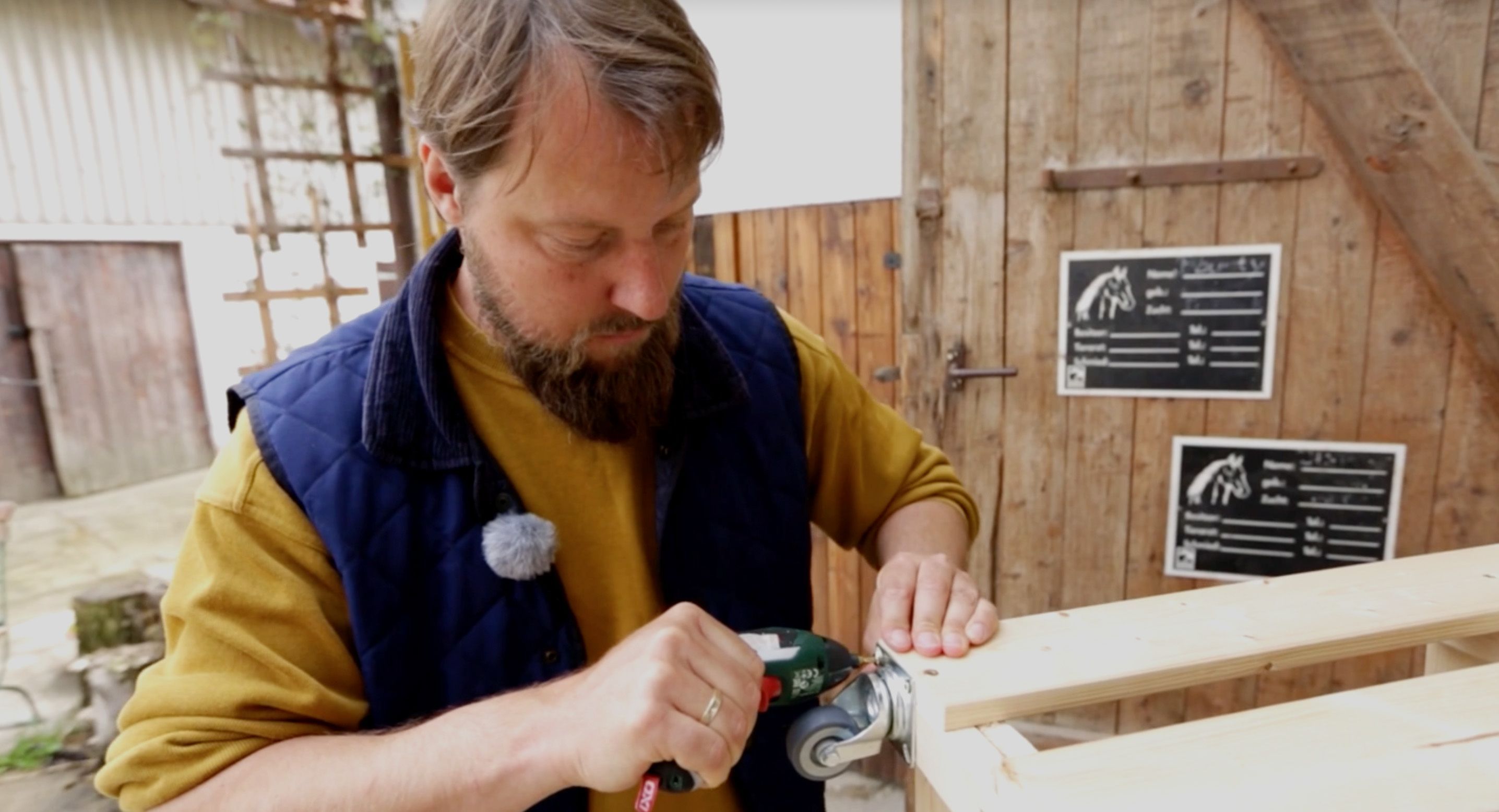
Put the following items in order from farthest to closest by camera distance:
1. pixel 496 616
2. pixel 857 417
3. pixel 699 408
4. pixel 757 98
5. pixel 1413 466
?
1. pixel 757 98
2. pixel 1413 466
3. pixel 857 417
4. pixel 699 408
5. pixel 496 616

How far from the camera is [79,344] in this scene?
615 cm

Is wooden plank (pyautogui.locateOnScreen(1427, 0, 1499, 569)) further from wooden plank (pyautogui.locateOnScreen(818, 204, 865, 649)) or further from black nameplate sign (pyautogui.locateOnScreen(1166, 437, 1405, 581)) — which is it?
wooden plank (pyautogui.locateOnScreen(818, 204, 865, 649))

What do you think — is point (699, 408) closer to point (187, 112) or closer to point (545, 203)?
point (545, 203)

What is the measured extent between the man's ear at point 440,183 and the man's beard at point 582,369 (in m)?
0.05

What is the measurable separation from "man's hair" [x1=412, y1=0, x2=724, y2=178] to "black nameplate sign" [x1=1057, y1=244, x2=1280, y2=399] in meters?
1.67

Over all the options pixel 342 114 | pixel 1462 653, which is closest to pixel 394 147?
pixel 342 114

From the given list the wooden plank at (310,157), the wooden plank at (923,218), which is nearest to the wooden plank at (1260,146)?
the wooden plank at (923,218)

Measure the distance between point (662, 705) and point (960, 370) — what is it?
6.10 feet

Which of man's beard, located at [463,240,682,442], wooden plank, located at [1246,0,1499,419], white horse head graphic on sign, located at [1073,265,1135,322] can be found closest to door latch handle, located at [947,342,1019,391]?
white horse head graphic on sign, located at [1073,265,1135,322]

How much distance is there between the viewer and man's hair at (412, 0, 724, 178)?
2.91 feet

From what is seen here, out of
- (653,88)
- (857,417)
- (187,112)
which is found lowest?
(857,417)

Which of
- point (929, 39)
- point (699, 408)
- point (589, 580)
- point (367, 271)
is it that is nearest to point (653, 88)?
point (699, 408)

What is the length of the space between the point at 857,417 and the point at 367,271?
489cm

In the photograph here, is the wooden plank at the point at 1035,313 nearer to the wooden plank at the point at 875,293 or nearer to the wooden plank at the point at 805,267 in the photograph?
the wooden plank at the point at 875,293
